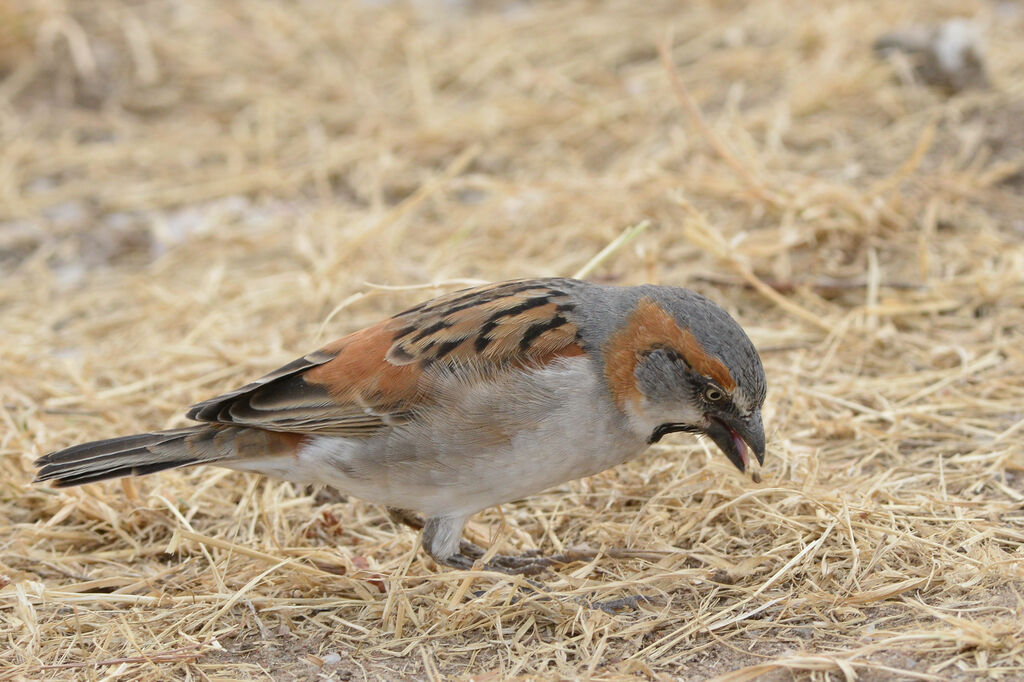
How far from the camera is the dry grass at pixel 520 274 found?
4027 millimetres

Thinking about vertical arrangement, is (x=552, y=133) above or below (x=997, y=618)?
above

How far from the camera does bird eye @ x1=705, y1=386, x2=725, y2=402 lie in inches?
162

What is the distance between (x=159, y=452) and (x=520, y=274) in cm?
289

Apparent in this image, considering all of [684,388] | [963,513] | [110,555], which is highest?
[684,388]

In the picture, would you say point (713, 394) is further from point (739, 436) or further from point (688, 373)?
point (739, 436)

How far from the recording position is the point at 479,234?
743 cm

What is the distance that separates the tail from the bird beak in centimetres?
157

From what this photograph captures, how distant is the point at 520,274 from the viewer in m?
6.74

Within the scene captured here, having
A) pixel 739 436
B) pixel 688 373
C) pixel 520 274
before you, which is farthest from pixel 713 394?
pixel 520 274

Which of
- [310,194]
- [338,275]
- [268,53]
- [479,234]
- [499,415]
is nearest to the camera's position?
[499,415]

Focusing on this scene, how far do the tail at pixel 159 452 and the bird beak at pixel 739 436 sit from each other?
1.57 meters

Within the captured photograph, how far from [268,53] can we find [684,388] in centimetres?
742

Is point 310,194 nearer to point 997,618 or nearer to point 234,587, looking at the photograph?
point 234,587

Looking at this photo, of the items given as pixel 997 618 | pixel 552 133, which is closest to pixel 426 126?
pixel 552 133
